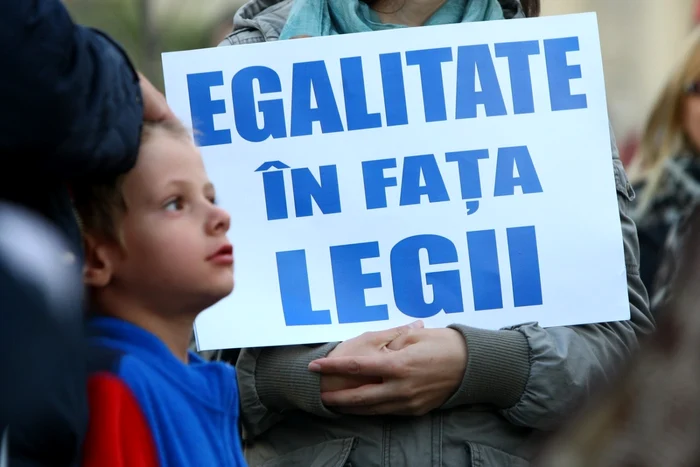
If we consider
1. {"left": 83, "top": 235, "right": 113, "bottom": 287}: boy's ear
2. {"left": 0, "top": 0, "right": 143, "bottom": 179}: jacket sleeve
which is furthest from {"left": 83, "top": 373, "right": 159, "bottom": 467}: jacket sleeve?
{"left": 0, "top": 0, "right": 143, "bottom": 179}: jacket sleeve

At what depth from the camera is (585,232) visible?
2480 millimetres

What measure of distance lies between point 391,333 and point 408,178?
0.34m

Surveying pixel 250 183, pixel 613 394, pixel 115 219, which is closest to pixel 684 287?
pixel 613 394

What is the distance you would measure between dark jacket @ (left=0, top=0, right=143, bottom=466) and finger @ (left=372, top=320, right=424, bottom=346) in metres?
0.85

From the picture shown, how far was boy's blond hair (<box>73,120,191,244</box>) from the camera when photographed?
1.82 m

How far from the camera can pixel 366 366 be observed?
2.29m

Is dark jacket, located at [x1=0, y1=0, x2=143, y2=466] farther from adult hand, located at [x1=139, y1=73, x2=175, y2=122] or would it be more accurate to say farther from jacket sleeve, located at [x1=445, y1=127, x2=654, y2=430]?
jacket sleeve, located at [x1=445, y1=127, x2=654, y2=430]

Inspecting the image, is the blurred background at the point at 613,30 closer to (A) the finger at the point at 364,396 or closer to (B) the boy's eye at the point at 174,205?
(A) the finger at the point at 364,396

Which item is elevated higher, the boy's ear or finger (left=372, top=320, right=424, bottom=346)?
the boy's ear

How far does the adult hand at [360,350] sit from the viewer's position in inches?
92.0

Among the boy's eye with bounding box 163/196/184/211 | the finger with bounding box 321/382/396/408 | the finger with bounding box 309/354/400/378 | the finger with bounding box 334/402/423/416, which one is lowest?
the finger with bounding box 334/402/423/416

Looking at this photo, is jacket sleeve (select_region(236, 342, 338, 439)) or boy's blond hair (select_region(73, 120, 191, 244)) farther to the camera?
jacket sleeve (select_region(236, 342, 338, 439))

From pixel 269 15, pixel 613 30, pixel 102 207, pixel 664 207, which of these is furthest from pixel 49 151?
pixel 613 30

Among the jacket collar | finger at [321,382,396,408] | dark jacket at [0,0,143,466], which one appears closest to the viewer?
dark jacket at [0,0,143,466]
